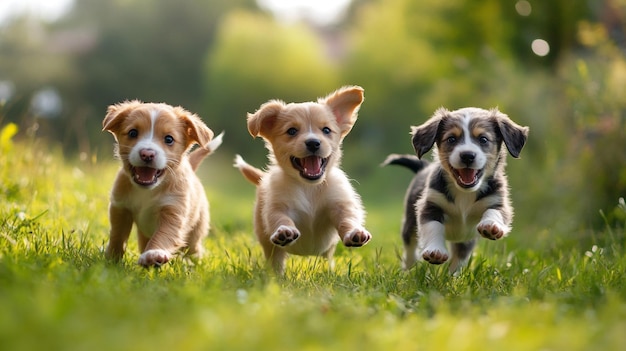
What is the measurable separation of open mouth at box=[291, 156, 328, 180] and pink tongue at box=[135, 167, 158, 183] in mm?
985

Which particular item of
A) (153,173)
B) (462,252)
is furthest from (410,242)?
(153,173)

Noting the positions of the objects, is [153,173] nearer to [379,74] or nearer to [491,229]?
[491,229]

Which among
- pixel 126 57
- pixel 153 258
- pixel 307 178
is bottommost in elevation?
pixel 153 258

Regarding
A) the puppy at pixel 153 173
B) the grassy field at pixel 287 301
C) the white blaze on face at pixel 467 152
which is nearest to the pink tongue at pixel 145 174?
the puppy at pixel 153 173

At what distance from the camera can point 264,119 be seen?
5.13 m

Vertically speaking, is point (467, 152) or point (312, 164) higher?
point (467, 152)

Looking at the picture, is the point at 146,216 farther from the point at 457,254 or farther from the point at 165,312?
the point at 457,254

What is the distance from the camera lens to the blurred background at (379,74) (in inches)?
318

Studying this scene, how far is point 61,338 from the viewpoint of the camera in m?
2.40

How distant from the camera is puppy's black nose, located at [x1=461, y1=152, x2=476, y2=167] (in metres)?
4.68

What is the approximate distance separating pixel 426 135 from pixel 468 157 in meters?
0.46

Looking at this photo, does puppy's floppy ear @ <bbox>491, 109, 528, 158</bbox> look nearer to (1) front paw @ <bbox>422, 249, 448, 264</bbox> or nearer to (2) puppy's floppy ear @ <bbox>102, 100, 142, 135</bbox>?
(1) front paw @ <bbox>422, 249, 448, 264</bbox>

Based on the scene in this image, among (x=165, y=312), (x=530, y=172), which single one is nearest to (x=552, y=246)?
(x=530, y=172)

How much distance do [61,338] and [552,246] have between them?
5.08m
